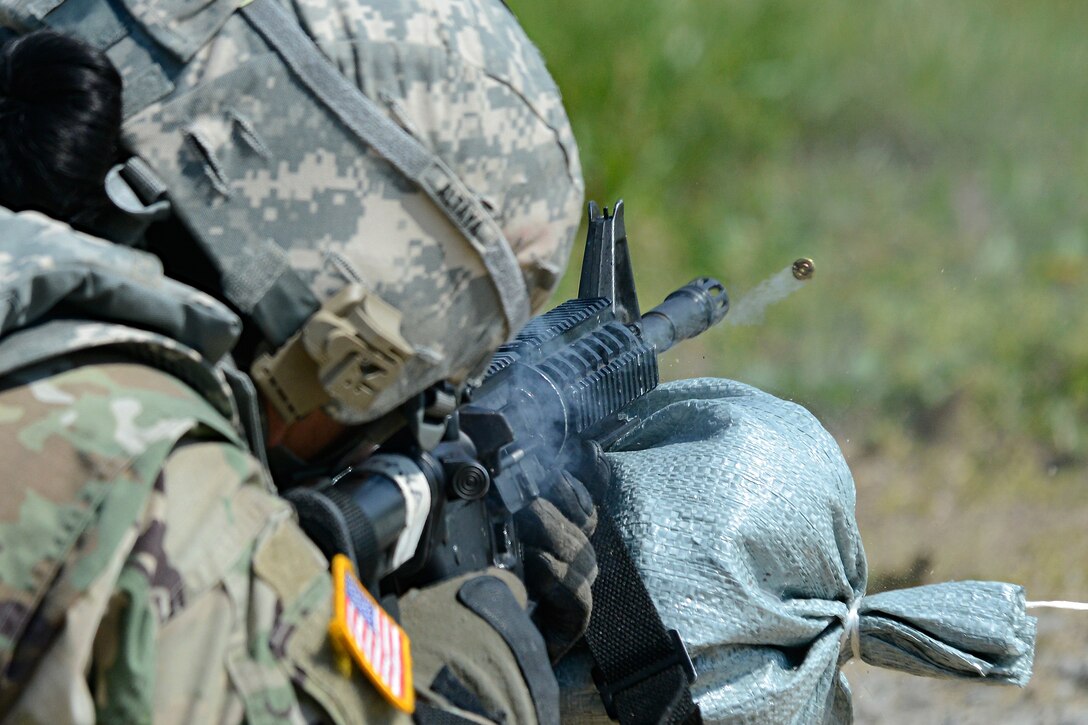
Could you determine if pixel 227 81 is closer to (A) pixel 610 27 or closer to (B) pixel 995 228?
(A) pixel 610 27

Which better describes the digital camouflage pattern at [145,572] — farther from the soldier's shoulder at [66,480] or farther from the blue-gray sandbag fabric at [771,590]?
the blue-gray sandbag fabric at [771,590]

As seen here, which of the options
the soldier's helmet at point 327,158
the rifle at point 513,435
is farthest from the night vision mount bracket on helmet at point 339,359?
the rifle at point 513,435

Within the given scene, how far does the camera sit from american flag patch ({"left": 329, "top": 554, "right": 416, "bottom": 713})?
1013 mm

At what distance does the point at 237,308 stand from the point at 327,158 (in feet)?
0.51

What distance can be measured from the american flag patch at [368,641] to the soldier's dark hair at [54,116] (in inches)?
15.1

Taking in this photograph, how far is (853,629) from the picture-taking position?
5.86 feet

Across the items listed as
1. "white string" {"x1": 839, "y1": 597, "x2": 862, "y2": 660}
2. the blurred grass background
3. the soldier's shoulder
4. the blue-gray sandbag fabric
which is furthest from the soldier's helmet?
the blurred grass background

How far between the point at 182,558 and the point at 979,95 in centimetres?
413

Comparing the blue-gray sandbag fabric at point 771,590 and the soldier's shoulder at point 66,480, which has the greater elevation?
the soldier's shoulder at point 66,480

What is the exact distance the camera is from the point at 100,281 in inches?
38.1

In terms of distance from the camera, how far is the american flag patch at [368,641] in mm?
1013

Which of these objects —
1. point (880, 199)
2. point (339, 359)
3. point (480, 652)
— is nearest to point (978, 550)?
point (880, 199)

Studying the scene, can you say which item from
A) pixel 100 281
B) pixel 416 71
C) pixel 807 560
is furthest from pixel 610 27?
pixel 100 281

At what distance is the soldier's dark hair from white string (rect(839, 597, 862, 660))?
1.17m
